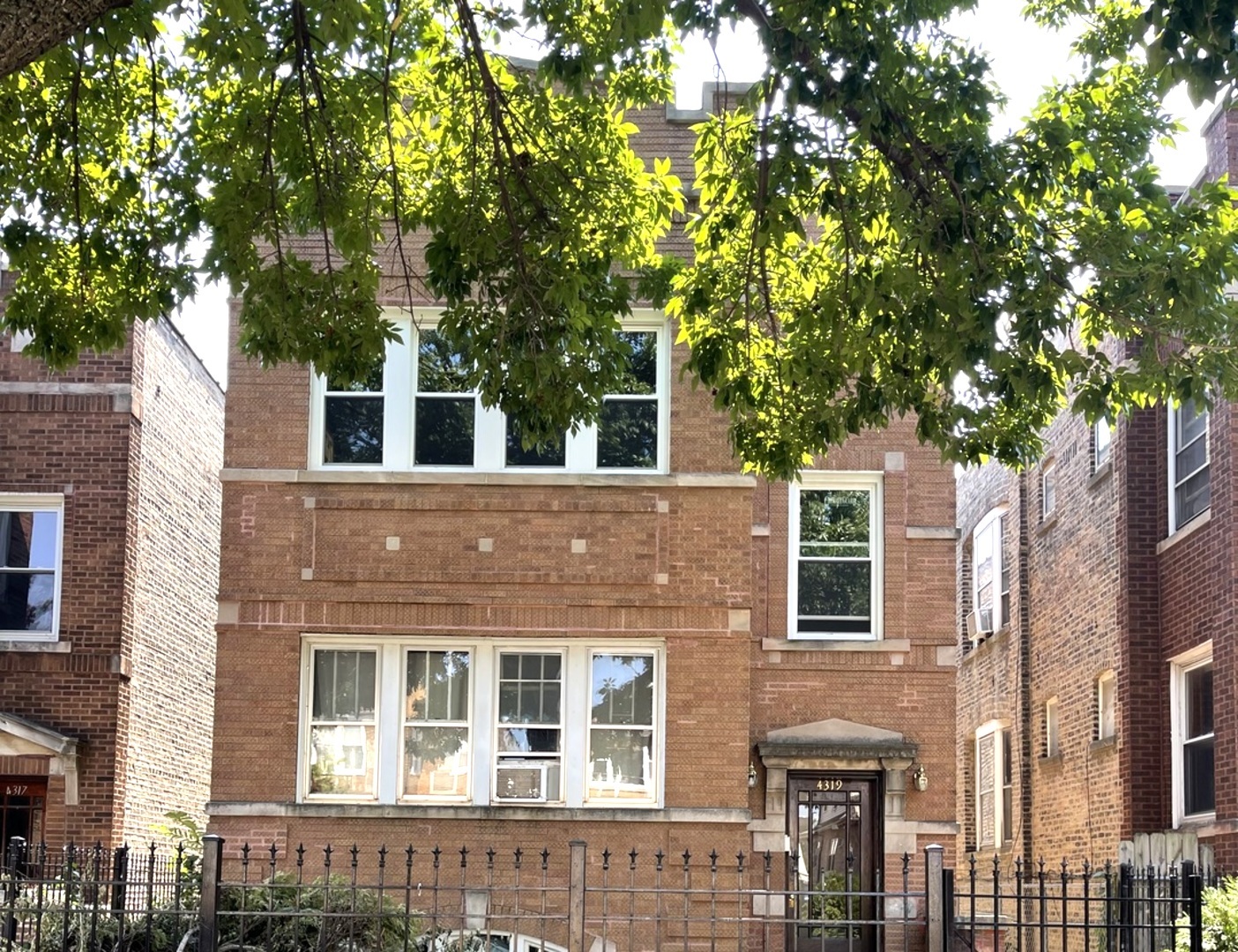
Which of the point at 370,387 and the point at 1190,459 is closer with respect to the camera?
the point at 370,387

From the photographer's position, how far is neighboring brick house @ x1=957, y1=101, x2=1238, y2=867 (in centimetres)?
1822

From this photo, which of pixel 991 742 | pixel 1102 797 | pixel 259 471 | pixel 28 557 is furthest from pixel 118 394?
pixel 991 742

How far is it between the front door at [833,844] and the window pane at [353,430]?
5.77m

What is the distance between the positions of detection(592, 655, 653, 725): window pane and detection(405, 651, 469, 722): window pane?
139 cm

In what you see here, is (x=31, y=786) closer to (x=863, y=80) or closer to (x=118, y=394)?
(x=118, y=394)

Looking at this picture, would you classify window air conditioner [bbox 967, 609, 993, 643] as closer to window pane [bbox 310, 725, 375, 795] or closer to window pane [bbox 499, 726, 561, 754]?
window pane [bbox 499, 726, 561, 754]

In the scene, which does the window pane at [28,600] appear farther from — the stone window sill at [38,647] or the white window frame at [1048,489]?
the white window frame at [1048,489]

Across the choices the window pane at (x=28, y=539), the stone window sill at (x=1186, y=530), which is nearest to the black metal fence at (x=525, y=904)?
the window pane at (x=28, y=539)

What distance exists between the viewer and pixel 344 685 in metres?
18.2

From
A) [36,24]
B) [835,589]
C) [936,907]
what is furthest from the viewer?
[835,589]

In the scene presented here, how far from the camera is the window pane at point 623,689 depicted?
59.4ft

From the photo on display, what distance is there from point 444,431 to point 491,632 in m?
2.22

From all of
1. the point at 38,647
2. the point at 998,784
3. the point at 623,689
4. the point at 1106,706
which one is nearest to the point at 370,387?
the point at 623,689

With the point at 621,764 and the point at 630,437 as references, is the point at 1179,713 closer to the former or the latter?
the point at 621,764
